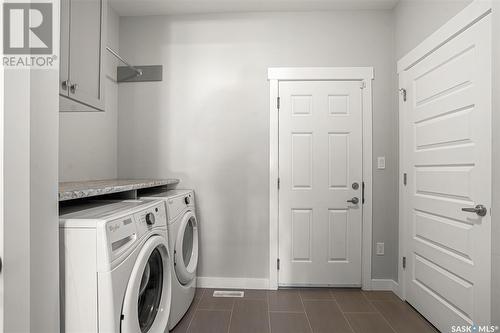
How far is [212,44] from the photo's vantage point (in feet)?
7.80

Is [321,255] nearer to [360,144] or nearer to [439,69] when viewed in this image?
[360,144]

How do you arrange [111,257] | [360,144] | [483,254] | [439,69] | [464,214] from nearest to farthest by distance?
[111,257], [483,254], [464,214], [439,69], [360,144]

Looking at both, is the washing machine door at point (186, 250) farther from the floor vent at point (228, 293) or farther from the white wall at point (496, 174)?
the white wall at point (496, 174)

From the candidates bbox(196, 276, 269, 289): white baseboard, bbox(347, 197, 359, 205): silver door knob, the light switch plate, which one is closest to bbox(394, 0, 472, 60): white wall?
the light switch plate

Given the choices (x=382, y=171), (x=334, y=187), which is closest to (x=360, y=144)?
(x=382, y=171)

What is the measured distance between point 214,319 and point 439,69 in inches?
93.7

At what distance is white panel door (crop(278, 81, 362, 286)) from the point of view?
232 cm

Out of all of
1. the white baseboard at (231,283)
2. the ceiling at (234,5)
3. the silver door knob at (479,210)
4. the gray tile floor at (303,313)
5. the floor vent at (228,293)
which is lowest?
the floor vent at (228,293)

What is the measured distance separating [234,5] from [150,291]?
7.81 feet

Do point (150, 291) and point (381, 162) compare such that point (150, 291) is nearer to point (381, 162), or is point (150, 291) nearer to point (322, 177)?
point (322, 177)

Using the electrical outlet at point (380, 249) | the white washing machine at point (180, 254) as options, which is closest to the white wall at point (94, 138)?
the white washing machine at point (180, 254)

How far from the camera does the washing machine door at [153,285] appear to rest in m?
1.20

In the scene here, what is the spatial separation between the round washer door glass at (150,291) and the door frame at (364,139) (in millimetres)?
1136

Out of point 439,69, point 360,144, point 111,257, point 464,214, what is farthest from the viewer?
point 360,144
